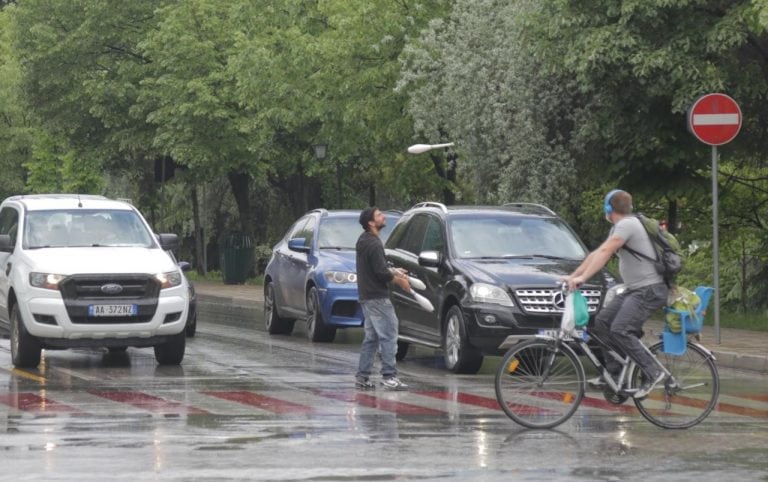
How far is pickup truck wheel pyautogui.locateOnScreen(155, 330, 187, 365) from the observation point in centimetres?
1833

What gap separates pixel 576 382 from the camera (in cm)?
1257

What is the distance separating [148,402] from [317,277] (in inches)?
336

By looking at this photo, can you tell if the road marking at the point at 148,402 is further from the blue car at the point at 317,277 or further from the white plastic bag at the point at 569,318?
the blue car at the point at 317,277

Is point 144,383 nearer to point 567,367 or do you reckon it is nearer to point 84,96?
point 567,367

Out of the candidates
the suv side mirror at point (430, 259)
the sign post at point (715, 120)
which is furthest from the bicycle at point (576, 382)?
the sign post at point (715, 120)

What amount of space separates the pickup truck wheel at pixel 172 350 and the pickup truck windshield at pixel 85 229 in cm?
151

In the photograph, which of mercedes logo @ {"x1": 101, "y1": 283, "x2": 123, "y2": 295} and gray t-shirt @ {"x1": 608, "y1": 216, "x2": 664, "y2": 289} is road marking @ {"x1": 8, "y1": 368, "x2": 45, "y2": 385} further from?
gray t-shirt @ {"x1": 608, "y1": 216, "x2": 664, "y2": 289}

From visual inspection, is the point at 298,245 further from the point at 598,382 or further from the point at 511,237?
the point at 598,382

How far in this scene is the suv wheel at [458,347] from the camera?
17.4m

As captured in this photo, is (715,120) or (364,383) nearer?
(364,383)

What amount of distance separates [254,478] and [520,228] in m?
9.49

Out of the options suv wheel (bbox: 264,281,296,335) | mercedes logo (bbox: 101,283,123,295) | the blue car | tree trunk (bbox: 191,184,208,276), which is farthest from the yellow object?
tree trunk (bbox: 191,184,208,276)

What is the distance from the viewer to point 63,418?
12945 millimetres

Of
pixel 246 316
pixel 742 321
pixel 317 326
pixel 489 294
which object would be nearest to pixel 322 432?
pixel 489 294
